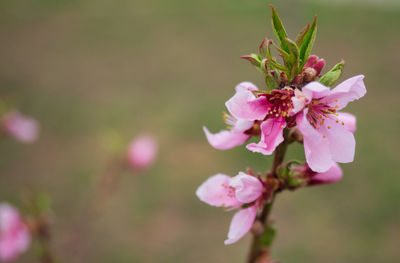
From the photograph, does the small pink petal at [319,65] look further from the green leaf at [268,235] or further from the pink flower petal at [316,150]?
the green leaf at [268,235]

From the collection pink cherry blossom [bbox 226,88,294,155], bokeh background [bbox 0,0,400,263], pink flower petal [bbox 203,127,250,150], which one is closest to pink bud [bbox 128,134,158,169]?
bokeh background [bbox 0,0,400,263]

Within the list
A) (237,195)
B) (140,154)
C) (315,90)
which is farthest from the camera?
(140,154)

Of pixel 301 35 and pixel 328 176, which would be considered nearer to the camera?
pixel 301 35

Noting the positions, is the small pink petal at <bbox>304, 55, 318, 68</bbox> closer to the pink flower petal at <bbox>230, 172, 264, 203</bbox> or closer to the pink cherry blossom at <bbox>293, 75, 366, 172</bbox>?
the pink cherry blossom at <bbox>293, 75, 366, 172</bbox>

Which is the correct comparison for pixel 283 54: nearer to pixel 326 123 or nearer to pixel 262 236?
pixel 326 123

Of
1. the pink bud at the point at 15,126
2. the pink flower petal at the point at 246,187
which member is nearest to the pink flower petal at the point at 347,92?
the pink flower petal at the point at 246,187

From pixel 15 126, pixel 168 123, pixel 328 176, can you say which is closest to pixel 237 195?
pixel 328 176
